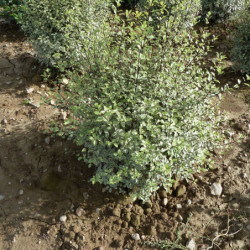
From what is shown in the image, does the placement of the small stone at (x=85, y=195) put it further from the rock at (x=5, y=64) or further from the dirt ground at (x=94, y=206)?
the rock at (x=5, y=64)

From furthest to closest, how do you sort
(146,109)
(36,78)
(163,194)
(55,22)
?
(36,78), (55,22), (163,194), (146,109)

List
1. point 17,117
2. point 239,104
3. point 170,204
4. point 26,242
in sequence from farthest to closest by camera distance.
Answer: point 239,104, point 17,117, point 170,204, point 26,242

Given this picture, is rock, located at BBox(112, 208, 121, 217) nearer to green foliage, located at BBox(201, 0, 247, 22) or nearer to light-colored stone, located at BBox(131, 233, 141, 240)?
light-colored stone, located at BBox(131, 233, 141, 240)

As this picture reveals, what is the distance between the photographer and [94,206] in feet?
12.6

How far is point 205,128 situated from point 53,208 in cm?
281

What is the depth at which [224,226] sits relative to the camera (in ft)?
11.9

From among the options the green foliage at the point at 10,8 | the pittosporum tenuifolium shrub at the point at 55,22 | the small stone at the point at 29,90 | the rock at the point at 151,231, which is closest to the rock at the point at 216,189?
the rock at the point at 151,231

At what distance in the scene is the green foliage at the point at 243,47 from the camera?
5.93 meters

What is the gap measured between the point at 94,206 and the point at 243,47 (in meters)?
5.47

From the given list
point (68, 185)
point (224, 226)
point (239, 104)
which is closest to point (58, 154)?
point (68, 185)

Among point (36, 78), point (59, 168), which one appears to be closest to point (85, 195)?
point (59, 168)

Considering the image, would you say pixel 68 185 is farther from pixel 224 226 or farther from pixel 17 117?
pixel 224 226

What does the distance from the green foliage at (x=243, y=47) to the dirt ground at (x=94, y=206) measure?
202 cm

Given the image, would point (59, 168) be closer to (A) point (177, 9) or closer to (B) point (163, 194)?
(B) point (163, 194)
